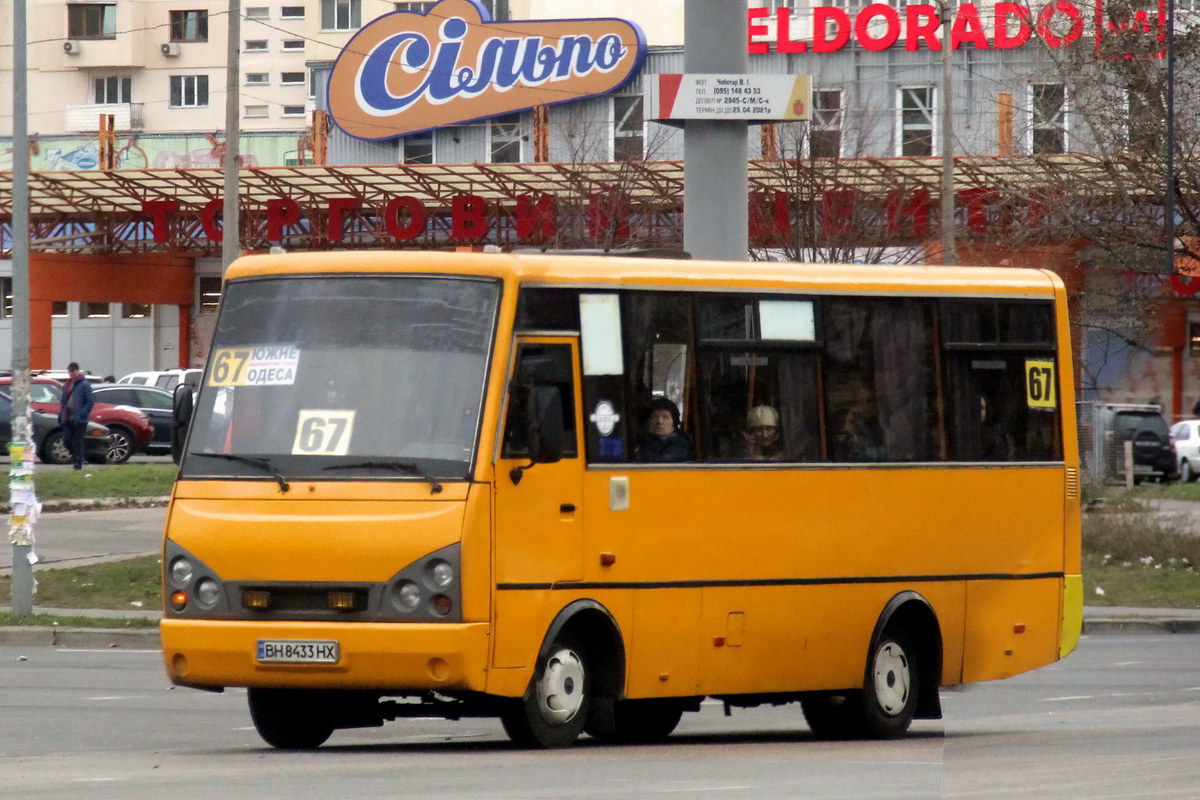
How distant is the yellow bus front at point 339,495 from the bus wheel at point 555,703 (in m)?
0.47

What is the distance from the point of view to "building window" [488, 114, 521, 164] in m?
59.1

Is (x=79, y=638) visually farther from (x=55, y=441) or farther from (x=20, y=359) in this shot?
(x=55, y=441)

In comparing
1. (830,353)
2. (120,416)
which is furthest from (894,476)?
(120,416)

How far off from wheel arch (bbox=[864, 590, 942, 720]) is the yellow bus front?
3.13 metres

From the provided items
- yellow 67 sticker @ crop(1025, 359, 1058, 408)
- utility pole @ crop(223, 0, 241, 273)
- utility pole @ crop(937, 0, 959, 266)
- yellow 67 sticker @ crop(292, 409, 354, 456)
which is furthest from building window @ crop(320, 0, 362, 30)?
yellow 67 sticker @ crop(292, 409, 354, 456)

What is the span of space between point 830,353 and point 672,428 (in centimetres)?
127

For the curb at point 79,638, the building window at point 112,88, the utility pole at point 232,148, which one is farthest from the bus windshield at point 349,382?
the building window at point 112,88

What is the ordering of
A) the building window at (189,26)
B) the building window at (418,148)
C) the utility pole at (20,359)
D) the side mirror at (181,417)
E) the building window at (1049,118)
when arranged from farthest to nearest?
the building window at (189,26), the building window at (418,148), the building window at (1049,118), the utility pole at (20,359), the side mirror at (181,417)

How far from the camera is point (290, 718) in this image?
35.6ft

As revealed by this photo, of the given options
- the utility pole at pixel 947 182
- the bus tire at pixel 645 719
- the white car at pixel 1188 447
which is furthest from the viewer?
the white car at pixel 1188 447

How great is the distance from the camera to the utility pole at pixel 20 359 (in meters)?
18.1

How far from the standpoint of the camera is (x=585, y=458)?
413 inches

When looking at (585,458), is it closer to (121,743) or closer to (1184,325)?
(121,743)

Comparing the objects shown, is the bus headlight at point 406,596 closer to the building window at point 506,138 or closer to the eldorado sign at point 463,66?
the eldorado sign at point 463,66
